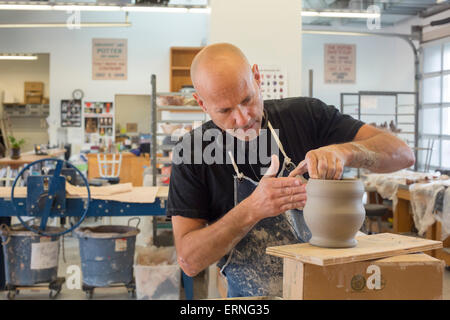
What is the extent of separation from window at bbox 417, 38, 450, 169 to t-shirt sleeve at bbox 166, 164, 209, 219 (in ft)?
26.7

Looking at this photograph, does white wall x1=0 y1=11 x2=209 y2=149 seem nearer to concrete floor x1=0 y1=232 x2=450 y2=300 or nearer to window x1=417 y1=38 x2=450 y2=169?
window x1=417 y1=38 x2=450 y2=169

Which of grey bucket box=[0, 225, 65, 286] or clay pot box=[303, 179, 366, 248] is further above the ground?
clay pot box=[303, 179, 366, 248]

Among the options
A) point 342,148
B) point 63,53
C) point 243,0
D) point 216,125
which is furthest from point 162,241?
point 63,53

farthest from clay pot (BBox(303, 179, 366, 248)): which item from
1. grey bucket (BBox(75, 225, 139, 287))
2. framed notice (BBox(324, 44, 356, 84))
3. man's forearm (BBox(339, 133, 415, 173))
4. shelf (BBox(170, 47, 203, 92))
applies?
framed notice (BBox(324, 44, 356, 84))

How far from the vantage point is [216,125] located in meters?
1.69

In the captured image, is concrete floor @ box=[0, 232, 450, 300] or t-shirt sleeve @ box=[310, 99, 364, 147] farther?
concrete floor @ box=[0, 232, 450, 300]

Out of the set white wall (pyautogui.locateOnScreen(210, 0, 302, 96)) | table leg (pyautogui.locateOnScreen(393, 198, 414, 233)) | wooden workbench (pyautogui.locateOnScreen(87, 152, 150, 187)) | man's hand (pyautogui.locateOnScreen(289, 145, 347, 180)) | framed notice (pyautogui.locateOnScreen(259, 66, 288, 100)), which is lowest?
table leg (pyautogui.locateOnScreen(393, 198, 414, 233))

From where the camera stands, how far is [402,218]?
546cm

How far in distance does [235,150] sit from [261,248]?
348 millimetres

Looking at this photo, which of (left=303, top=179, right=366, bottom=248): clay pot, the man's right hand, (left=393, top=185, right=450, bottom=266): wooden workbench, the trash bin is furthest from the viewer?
(left=393, top=185, right=450, bottom=266): wooden workbench

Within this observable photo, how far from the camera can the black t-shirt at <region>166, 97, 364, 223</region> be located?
163 centimetres

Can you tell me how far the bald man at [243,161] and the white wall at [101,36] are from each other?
856 centimetres

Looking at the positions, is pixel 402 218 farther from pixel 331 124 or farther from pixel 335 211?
pixel 335 211

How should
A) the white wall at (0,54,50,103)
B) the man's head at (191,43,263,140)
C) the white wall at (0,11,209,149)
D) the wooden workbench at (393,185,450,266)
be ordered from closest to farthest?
1. the man's head at (191,43,263,140)
2. the wooden workbench at (393,185,450,266)
3. the white wall at (0,11,209,149)
4. the white wall at (0,54,50,103)
